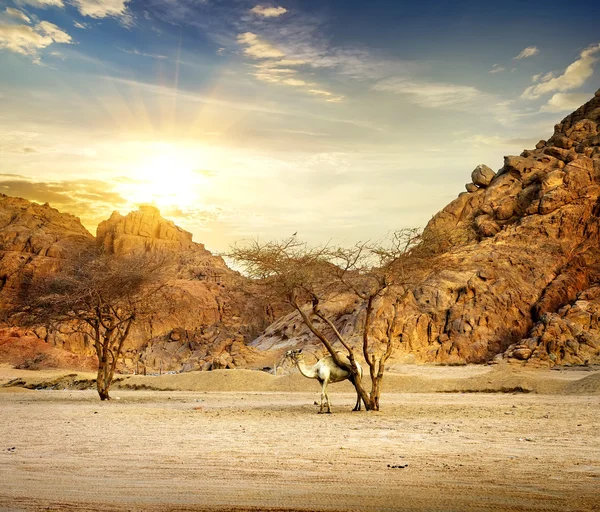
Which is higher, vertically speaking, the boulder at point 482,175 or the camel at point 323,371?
the boulder at point 482,175

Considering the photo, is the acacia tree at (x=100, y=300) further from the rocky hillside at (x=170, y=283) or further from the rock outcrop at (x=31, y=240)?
the rock outcrop at (x=31, y=240)

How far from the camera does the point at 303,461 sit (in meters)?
10.3

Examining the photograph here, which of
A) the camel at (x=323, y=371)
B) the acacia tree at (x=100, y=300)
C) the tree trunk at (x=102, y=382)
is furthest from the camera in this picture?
the tree trunk at (x=102, y=382)

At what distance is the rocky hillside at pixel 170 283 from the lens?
6956cm

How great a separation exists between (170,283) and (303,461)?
78486mm

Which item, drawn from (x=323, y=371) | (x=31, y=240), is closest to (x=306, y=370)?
(x=323, y=371)

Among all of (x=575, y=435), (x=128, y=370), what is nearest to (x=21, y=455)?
(x=575, y=435)

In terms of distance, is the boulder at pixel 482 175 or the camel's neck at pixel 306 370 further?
the boulder at pixel 482 175

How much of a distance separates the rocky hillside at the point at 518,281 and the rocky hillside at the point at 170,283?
10.4 m

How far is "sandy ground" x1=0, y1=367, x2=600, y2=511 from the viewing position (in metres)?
7.43

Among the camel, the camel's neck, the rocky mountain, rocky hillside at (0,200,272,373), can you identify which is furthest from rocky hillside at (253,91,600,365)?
the camel's neck

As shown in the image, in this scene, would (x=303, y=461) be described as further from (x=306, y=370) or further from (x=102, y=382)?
(x=102, y=382)

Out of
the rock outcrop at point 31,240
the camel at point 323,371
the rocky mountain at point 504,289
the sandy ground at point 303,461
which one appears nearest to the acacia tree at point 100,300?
the rocky mountain at point 504,289

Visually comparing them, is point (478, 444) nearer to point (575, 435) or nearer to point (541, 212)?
point (575, 435)
